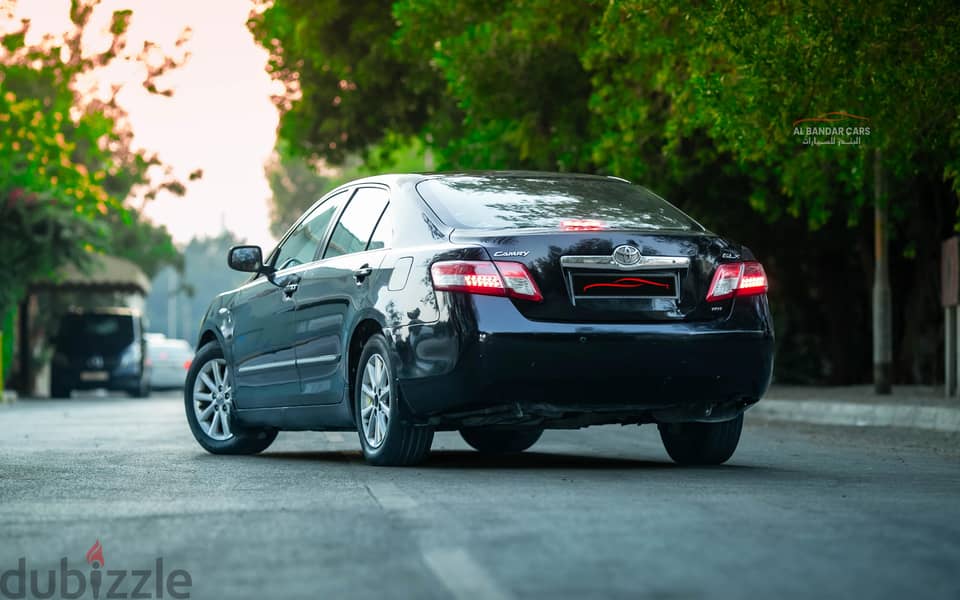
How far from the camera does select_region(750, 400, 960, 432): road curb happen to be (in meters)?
16.8

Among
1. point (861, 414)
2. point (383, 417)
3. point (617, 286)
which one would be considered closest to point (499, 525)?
point (617, 286)

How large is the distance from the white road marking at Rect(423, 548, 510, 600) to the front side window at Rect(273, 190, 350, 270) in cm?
520

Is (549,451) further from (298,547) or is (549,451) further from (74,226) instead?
(74,226)

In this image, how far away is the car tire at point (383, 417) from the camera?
31.6ft

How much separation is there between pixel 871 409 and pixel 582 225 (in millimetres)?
9865

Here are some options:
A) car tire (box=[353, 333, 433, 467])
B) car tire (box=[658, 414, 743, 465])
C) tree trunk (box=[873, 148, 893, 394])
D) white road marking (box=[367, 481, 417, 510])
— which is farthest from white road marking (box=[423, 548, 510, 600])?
tree trunk (box=[873, 148, 893, 394])

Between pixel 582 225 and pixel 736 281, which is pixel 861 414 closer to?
pixel 736 281

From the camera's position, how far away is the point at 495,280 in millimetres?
9125

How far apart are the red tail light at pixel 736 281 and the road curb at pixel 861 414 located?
722 cm

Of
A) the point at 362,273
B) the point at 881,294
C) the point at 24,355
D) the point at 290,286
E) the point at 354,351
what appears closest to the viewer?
the point at 362,273

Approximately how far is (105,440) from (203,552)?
886cm

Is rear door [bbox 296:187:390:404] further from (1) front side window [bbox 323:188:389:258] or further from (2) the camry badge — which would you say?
(2) the camry badge

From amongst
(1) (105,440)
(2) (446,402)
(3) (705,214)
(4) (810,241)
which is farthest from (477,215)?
(4) (810,241)

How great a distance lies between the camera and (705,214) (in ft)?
93.7
